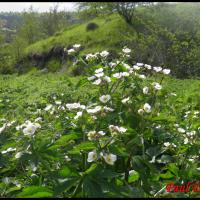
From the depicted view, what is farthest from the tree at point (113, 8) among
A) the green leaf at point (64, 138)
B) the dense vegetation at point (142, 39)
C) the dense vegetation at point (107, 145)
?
the green leaf at point (64, 138)

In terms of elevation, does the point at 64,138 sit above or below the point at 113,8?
above

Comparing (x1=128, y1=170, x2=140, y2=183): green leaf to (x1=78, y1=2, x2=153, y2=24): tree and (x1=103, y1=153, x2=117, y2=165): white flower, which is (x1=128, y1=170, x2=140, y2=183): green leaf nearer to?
(x1=103, y1=153, x2=117, y2=165): white flower

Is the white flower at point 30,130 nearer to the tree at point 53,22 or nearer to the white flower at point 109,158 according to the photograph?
the white flower at point 109,158

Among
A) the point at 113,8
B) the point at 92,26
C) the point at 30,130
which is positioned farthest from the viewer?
the point at 113,8

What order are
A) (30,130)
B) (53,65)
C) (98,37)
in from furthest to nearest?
(53,65) → (98,37) → (30,130)

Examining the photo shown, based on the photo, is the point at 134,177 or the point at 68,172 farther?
the point at 134,177

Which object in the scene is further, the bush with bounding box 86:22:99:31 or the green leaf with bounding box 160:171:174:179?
the bush with bounding box 86:22:99:31

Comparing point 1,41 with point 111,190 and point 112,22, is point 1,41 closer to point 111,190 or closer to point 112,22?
point 112,22

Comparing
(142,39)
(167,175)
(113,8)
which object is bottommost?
(113,8)

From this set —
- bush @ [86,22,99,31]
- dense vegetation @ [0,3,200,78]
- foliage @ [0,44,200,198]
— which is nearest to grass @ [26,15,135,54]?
dense vegetation @ [0,3,200,78]

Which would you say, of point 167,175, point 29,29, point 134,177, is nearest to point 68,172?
point 134,177

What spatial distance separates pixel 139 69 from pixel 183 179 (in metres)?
1.19

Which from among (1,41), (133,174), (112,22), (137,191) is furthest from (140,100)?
(1,41)

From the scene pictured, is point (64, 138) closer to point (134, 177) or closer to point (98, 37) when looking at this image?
point (134, 177)
